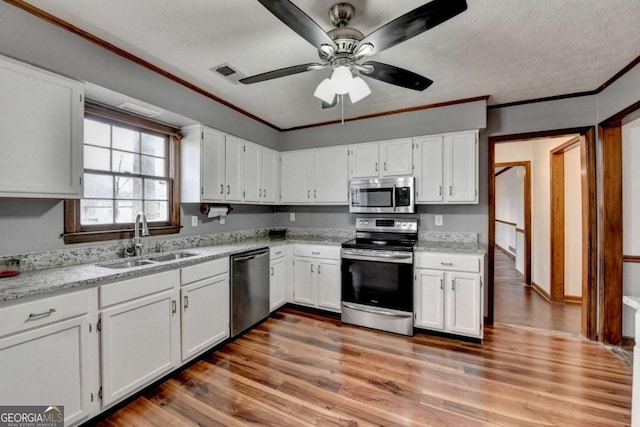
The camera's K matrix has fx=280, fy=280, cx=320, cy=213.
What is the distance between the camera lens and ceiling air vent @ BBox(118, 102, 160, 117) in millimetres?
2297

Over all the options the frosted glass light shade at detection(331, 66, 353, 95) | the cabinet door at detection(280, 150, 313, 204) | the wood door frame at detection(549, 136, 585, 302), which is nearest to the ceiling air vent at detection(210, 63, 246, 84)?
the frosted glass light shade at detection(331, 66, 353, 95)

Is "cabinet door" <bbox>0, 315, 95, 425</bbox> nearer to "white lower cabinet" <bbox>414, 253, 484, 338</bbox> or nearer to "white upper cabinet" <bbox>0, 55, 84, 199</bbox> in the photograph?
"white upper cabinet" <bbox>0, 55, 84, 199</bbox>

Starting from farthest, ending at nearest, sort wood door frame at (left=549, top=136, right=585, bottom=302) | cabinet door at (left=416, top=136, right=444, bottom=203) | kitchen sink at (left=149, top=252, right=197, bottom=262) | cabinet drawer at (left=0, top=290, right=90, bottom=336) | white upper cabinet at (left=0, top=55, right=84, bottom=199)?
1. wood door frame at (left=549, top=136, right=585, bottom=302)
2. cabinet door at (left=416, top=136, right=444, bottom=203)
3. kitchen sink at (left=149, top=252, right=197, bottom=262)
4. white upper cabinet at (left=0, top=55, right=84, bottom=199)
5. cabinet drawer at (left=0, top=290, right=90, bottom=336)

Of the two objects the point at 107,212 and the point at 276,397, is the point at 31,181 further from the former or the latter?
the point at 276,397

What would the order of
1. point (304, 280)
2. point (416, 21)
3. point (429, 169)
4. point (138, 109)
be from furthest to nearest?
point (304, 280), point (429, 169), point (138, 109), point (416, 21)

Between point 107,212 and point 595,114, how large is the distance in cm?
471

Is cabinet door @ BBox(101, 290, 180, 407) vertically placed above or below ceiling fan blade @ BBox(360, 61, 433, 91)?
below

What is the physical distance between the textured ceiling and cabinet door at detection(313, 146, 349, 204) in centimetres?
98

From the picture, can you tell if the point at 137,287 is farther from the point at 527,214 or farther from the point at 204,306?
the point at 527,214

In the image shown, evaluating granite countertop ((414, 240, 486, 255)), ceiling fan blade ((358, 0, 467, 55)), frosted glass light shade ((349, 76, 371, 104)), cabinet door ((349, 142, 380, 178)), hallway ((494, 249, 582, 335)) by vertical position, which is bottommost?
hallway ((494, 249, 582, 335))

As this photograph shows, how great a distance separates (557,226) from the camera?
3900 millimetres

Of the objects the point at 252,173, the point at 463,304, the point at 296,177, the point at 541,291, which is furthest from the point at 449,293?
the point at 252,173

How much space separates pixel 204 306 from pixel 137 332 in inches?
23.0

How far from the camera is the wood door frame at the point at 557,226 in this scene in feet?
12.5
